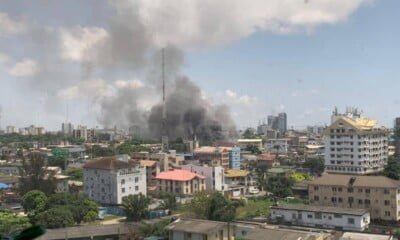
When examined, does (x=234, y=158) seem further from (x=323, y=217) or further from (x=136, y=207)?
(x=323, y=217)

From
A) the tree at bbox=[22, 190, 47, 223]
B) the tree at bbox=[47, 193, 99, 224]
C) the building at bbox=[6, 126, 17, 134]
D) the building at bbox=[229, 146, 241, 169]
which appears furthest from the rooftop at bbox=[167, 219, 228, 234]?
the building at bbox=[6, 126, 17, 134]

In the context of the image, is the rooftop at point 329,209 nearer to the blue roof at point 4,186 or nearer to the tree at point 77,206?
the tree at point 77,206

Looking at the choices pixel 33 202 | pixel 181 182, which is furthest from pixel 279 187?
pixel 33 202

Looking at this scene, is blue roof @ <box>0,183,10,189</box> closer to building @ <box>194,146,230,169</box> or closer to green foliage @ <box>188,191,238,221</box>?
green foliage @ <box>188,191,238,221</box>

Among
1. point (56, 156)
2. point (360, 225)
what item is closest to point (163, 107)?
point (56, 156)

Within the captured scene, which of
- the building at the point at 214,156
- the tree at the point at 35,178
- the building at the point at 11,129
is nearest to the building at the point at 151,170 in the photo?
the tree at the point at 35,178

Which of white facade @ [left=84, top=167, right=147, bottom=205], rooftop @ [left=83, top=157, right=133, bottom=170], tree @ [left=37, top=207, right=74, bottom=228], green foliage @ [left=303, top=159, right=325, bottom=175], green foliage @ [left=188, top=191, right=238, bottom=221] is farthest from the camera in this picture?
green foliage @ [left=303, top=159, right=325, bottom=175]

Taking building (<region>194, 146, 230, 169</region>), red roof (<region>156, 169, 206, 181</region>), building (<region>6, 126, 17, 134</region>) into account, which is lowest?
red roof (<region>156, 169, 206, 181</region>)
